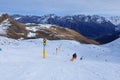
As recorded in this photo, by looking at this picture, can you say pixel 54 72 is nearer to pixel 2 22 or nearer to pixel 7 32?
pixel 7 32

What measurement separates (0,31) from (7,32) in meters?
2.78

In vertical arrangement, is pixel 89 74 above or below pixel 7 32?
above

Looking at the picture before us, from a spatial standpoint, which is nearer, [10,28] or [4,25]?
[10,28]

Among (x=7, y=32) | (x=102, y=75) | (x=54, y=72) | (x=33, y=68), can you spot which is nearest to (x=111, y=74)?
(x=102, y=75)

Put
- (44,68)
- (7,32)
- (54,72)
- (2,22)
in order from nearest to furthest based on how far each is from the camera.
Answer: (54,72) → (44,68) → (7,32) → (2,22)

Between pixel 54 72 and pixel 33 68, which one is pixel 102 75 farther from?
pixel 33 68

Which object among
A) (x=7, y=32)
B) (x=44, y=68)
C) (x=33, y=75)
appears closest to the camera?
(x=33, y=75)

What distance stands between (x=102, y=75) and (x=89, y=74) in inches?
28.5

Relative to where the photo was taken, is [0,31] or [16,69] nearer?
[16,69]

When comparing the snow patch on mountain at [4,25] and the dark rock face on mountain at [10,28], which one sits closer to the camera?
the dark rock face on mountain at [10,28]

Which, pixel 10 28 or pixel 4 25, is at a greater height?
pixel 4 25

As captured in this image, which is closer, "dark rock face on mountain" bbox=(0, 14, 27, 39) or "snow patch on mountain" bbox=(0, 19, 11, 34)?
"dark rock face on mountain" bbox=(0, 14, 27, 39)

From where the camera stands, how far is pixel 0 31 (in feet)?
342

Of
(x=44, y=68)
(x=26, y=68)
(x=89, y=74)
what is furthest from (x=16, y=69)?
(x=89, y=74)
